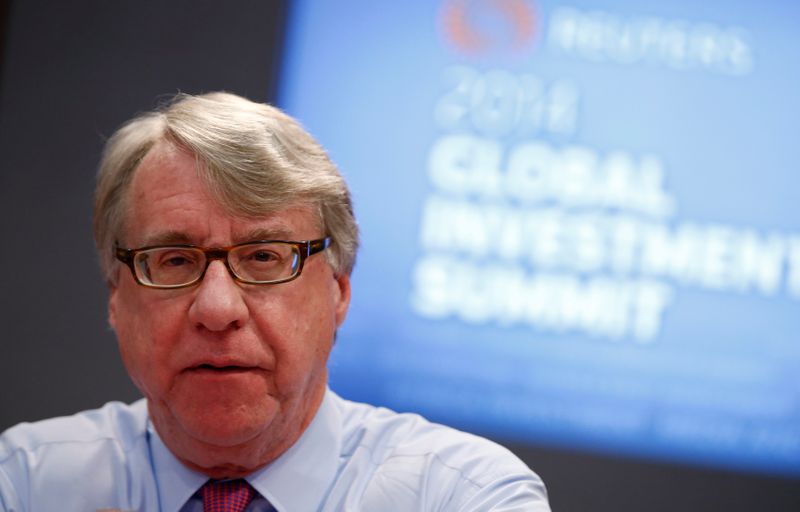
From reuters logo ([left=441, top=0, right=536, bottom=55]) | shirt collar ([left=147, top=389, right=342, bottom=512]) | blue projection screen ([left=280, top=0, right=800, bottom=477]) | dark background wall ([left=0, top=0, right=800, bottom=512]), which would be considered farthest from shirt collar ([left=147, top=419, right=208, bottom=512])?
reuters logo ([left=441, top=0, right=536, bottom=55])

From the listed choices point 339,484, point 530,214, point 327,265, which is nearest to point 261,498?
point 339,484

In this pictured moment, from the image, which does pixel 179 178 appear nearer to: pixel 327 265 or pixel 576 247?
pixel 327 265

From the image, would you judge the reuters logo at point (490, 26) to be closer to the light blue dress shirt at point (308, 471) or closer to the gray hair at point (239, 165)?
the gray hair at point (239, 165)

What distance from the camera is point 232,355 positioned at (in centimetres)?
159

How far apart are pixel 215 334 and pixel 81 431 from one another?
511 mm

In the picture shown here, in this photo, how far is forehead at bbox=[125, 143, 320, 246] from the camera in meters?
1.63

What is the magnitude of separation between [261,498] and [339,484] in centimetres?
15

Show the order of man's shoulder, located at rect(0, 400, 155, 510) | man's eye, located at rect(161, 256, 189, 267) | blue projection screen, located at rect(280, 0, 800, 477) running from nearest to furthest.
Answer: man's eye, located at rect(161, 256, 189, 267) → man's shoulder, located at rect(0, 400, 155, 510) → blue projection screen, located at rect(280, 0, 800, 477)

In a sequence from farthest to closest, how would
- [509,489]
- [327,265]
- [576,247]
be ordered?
[576,247], [327,265], [509,489]

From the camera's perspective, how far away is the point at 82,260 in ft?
10.1

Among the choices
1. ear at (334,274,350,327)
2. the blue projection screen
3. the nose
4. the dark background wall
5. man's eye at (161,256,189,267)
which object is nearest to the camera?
the nose

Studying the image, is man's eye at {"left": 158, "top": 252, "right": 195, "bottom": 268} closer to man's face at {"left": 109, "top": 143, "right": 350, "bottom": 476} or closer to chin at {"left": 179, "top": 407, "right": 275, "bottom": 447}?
man's face at {"left": 109, "top": 143, "right": 350, "bottom": 476}

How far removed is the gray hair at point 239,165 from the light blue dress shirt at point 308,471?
334mm

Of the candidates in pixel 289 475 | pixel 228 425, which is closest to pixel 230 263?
pixel 228 425
